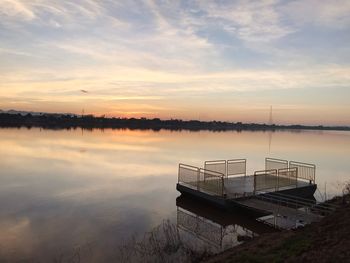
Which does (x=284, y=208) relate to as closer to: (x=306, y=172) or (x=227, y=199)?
(x=227, y=199)

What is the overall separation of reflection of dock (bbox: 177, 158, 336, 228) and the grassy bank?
4.11 meters

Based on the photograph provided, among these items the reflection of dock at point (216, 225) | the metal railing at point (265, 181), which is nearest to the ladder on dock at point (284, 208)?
the reflection of dock at point (216, 225)

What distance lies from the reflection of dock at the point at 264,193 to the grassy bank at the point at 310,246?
411 cm

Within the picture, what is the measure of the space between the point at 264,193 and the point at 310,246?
35.6 feet

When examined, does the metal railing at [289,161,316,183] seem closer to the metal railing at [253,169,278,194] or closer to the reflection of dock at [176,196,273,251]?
the metal railing at [253,169,278,194]

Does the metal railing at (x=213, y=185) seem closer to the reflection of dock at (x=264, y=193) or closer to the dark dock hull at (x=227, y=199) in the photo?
the reflection of dock at (x=264, y=193)

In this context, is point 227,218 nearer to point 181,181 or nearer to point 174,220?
point 174,220

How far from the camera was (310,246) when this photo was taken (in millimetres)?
8648

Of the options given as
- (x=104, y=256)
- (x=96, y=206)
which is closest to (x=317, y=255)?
(x=104, y=256)

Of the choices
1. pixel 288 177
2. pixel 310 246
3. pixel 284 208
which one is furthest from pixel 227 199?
pixel 310 246

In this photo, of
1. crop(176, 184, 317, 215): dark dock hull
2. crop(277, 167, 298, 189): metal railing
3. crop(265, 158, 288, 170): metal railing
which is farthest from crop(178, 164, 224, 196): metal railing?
crop(265, 158, 288, 170): metal railing

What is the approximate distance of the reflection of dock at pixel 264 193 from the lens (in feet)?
51.3

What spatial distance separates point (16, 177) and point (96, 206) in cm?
1037

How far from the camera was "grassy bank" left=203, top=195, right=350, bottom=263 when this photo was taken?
7.75 metres
